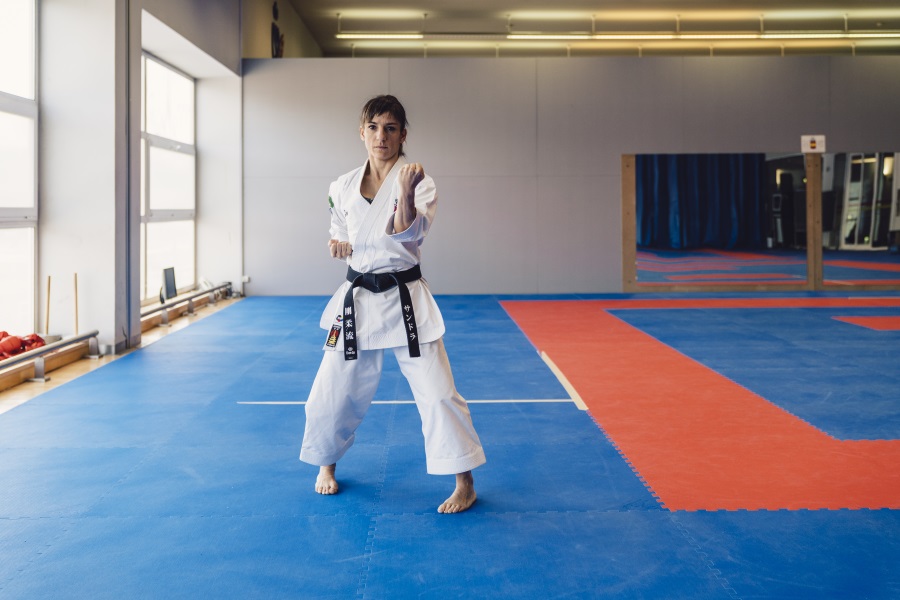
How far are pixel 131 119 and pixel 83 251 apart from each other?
1044mm

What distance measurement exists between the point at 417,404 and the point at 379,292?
15.7 inches

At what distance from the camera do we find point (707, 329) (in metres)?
6.95

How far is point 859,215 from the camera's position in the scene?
10648mm

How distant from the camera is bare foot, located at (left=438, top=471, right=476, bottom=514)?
2.68 m

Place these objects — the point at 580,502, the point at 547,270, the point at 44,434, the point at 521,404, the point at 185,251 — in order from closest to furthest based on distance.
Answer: the point at 580,502
the point at 44,434
the point at 521,404
the point at 185,251
the point at 547,270

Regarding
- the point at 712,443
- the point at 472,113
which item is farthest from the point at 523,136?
the point at 712,443

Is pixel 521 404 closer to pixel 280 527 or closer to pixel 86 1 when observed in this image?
pixel 280 527

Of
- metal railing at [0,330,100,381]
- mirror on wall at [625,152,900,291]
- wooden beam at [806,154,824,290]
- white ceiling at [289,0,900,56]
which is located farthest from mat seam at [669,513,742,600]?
white ceiling at [289,0,900,56]

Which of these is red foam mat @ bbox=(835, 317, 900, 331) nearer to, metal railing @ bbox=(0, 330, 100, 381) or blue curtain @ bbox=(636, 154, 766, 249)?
blue curtain @ bbox=(636, 154, 766, 249)

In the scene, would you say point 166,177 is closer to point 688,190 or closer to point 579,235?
point 579,235

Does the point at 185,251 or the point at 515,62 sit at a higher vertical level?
the point at 515,62

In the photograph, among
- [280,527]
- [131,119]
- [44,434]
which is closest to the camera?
[280,527]

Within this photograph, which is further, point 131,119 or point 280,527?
point 131,119

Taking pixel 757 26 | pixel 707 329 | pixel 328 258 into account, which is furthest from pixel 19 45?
pixel 757 26
